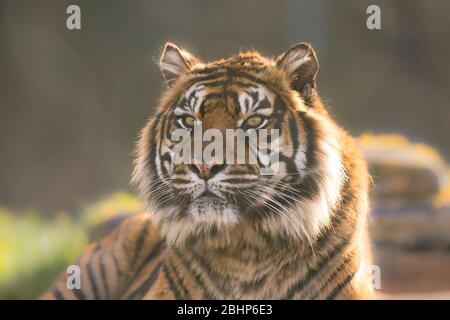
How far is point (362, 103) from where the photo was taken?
8.70 m

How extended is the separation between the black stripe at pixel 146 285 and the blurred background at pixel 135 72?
490cm

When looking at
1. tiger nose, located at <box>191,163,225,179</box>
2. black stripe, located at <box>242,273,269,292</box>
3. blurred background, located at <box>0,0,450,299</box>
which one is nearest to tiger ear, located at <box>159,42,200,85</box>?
tiger nose, located at <box>191,163,225,179</box>

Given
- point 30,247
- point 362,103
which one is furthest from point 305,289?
point 362,103

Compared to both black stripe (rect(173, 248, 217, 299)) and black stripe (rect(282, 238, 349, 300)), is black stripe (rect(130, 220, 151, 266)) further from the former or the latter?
black stripe (rect(282, 238, 349, 300))

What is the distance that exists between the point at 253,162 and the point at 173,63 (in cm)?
53

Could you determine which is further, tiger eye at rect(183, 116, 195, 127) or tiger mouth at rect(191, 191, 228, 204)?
tiger eye at rect(183, 116, 195, 127)

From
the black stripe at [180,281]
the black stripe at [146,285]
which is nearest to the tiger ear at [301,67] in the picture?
the black stripe at [180,281]

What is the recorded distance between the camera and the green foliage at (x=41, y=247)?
4.39 m

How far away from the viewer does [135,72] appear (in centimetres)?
839

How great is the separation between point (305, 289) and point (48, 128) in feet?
23.1

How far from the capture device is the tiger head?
2084 mm

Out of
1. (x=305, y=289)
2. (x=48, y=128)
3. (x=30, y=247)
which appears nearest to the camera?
(x=305, y=289)

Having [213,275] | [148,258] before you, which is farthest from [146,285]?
[213,275]

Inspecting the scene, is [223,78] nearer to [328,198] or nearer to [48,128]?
[328,198]
